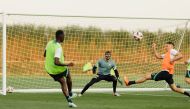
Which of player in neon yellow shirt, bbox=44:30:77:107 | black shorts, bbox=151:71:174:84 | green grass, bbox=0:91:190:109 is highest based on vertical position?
player in neon yellow shirt, bbox=44:30:77:107

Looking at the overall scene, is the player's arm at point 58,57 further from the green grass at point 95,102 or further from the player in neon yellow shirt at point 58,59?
the green grass at point 95,102

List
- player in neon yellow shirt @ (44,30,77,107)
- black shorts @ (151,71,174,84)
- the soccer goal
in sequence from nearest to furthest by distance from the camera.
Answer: player in neon yellow shirt @ (44,30,77,107)
black shorts @ (151,71,174,84)
the soccer goal

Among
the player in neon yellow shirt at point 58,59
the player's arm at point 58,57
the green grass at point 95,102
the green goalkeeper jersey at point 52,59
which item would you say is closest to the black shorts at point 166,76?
the green grass at point 95,102

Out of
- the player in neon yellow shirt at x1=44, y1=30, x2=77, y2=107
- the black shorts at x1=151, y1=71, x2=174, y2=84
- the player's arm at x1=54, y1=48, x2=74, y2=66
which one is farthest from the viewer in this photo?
the black shorts at x1=151, y1=71, x2=174, y2=84

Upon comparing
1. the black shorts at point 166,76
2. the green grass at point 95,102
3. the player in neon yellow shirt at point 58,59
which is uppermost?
the player in neon yellow shirt at point 58,59

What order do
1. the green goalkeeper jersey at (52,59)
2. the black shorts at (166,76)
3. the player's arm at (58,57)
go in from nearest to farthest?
the player's arm at (58,57), the green goalkeeper jersey at (52,59), the black shorts at (166,76)

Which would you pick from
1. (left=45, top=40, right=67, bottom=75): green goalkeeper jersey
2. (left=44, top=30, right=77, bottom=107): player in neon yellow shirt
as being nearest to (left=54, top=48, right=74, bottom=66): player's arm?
(left=44, top=30, right=77, bottom=107): player in neon yellow shirt

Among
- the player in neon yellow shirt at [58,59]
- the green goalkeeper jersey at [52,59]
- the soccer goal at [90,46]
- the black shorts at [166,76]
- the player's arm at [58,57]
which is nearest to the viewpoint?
the player's arm at [58,57]

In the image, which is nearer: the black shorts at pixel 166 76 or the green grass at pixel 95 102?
the green grass at pixel 95 102

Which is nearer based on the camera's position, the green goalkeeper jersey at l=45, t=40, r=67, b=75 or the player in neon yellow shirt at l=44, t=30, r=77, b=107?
the player in neon yellow shirt at l=44, t=30, r=77, b=107

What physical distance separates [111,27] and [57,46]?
13374 millimetres

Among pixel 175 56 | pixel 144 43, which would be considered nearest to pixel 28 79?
pixel 144 43

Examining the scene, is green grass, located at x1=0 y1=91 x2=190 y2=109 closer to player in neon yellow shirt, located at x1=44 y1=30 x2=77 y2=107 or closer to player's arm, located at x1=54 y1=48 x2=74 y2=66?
player in neon yellow shirt, located at x1=44 y1=30 x2=77 y2=107

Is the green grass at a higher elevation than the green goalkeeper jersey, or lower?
lower
